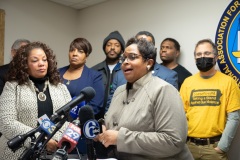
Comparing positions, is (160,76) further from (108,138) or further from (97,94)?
(108,138)

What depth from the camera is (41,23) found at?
185 inches

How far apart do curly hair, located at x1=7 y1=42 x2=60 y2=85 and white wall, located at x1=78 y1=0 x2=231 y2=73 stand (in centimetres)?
199

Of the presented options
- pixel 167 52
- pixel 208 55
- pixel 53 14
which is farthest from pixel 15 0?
pixel 208 55

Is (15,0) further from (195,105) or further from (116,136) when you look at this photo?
(116,136)

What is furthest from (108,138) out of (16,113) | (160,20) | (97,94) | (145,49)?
(160,20)

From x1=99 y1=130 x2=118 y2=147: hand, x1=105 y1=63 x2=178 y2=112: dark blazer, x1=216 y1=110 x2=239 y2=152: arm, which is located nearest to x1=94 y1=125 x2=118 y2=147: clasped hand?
x1=99 y1=130 x2=118 y2=147: hand

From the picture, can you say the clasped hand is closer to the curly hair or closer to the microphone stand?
the microphone stand

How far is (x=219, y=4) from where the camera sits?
3404mm

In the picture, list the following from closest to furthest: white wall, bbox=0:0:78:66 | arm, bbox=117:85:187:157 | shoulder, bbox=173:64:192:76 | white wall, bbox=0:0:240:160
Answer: arm, bbox=117:85:187:157
shoulder, bbox=173:64:192:76
white wall, bbox=0:0:240:160
white wall, bbox=0:0:78:66

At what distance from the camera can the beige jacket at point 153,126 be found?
1489 millimetres

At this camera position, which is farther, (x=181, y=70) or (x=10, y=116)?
(x=181, y=70)

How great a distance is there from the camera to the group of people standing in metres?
1.52

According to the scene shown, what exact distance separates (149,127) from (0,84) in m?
1.63

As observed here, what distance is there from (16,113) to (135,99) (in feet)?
2.88
